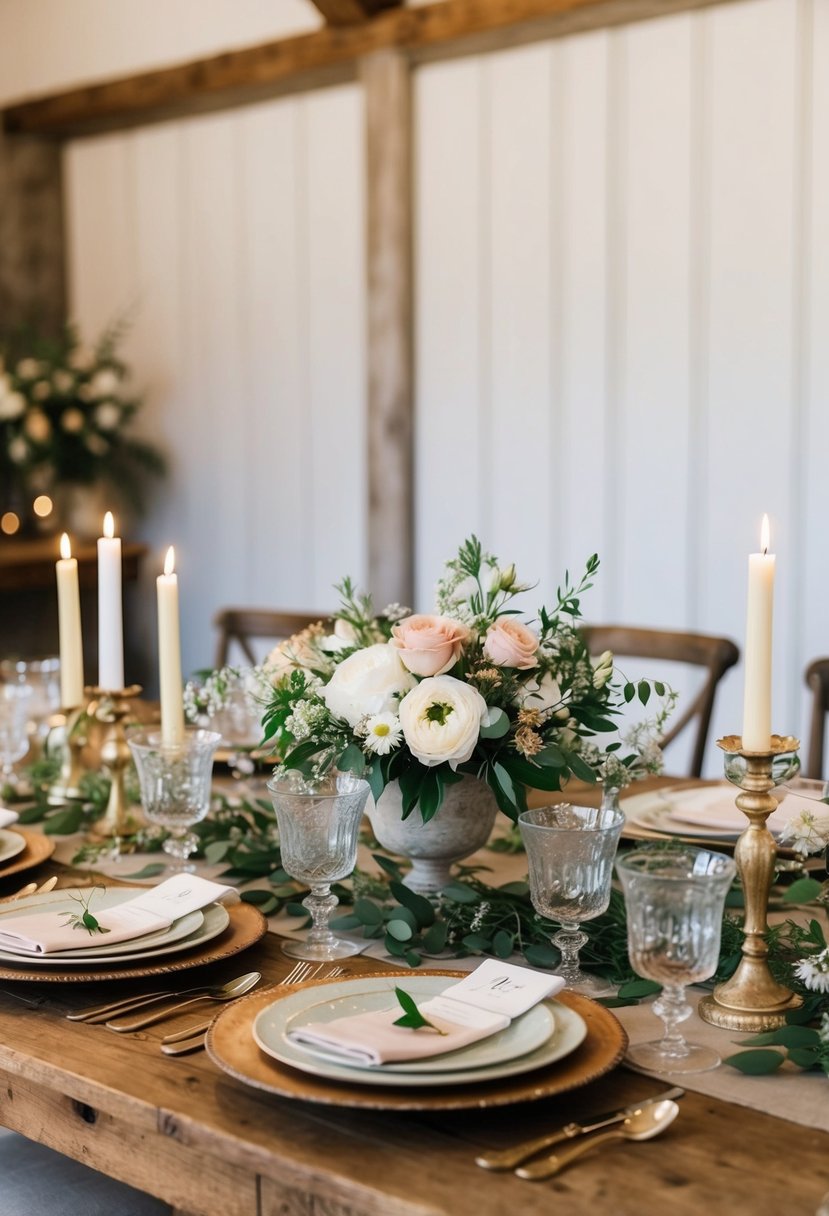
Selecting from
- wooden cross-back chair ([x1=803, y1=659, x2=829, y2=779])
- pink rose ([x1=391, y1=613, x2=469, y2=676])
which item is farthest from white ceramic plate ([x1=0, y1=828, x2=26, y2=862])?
wooden cross-back chair ([x1=803, y1=659, x2=829, y2=779])

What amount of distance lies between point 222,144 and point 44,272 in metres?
0.79

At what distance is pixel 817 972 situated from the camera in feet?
3.54

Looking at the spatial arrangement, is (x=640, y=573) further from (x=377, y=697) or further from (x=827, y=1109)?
(x=827, y=1109)

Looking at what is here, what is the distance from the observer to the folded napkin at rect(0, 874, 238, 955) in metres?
1.20

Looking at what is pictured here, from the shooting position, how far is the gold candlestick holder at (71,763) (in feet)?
5.99

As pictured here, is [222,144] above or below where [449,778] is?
above

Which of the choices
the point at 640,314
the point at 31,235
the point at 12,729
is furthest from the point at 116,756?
the point at 31,235

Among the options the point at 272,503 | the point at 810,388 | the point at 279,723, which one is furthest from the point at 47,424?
the point at 279,723

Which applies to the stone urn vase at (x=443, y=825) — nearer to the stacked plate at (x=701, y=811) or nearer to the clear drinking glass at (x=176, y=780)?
the clear drinking glass at (x=176, y=780)

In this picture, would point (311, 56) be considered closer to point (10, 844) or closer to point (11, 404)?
point (11, 404)

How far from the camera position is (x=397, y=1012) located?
40.6 inches

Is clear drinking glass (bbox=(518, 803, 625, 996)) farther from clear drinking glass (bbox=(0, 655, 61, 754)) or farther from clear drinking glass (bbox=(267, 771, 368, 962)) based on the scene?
clear drinking glass (bbox=(0, 655, 61, 754))

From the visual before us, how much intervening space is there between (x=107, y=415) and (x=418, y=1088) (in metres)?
3.30

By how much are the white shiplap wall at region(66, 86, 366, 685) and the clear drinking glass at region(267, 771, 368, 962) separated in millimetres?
2618
